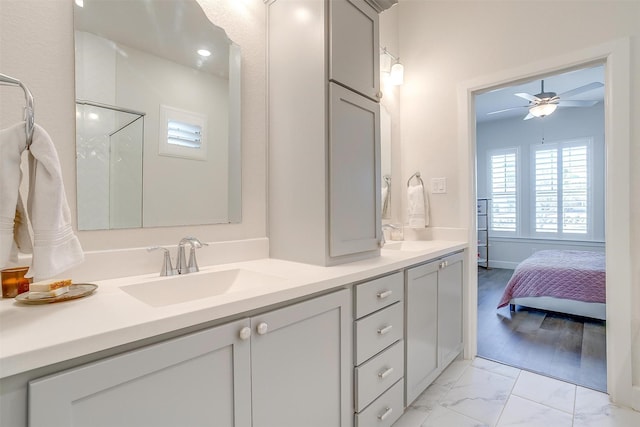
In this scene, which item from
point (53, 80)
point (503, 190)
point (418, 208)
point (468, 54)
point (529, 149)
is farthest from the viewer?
point (503, 190)

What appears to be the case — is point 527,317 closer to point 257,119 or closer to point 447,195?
point 447,195

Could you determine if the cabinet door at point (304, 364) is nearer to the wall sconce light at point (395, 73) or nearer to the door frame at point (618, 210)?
the door frame at point (618, 210)

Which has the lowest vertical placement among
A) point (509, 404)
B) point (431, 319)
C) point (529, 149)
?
point (509, 404)

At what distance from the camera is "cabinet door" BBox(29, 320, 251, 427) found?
572 millimetres

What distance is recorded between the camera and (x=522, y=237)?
16.7 feet

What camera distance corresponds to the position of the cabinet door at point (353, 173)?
52.8 inches

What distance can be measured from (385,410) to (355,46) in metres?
1.73

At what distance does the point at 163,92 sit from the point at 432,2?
2.25 meters

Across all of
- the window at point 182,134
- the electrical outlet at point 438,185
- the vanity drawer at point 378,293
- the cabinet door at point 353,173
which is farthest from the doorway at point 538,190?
the window at point 182,134

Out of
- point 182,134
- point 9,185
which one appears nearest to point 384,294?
point 182,134

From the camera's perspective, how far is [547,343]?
2.42m

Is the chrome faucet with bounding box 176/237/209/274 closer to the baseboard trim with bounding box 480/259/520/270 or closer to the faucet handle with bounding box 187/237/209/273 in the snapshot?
the faucet handle with bounding box 187/237/209/273

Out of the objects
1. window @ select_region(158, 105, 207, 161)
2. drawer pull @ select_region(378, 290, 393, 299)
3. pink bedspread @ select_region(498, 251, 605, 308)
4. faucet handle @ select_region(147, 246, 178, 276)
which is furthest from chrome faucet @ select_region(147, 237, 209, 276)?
pink bedspread @ select_region(498, 251, 605, 308)

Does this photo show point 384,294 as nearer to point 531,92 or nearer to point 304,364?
point 304,364
